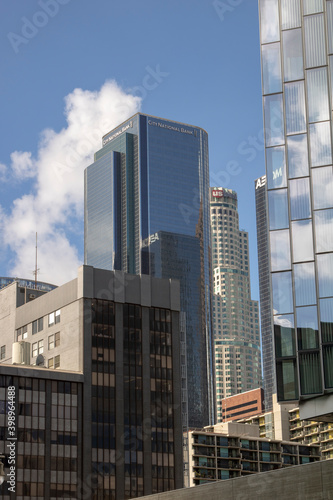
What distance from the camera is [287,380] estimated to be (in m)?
48.5

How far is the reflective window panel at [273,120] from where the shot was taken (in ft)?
171

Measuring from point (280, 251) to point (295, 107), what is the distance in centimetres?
826

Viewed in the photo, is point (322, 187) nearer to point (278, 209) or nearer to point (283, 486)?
point (278, 209)

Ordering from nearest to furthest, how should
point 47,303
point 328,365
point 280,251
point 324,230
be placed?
point 328,365 < point 324,230 < point 280,251 < point 47,303

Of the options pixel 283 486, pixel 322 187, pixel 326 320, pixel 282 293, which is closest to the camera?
pixel 283 486

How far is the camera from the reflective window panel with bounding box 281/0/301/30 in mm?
→ 52750

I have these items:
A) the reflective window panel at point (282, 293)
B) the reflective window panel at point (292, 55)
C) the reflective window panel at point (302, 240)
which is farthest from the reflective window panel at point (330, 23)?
the reflective window panel at point (282, 293)

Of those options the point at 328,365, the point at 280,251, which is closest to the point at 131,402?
the point at 280,251

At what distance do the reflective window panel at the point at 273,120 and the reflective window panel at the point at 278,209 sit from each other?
294 centimetres

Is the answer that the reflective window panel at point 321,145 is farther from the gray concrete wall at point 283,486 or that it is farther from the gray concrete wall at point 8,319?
the gray concrete wall at point 8,319

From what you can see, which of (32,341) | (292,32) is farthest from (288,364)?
(32,341)

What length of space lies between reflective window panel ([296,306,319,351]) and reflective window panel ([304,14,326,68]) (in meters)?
14.0

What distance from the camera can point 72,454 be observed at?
121 m

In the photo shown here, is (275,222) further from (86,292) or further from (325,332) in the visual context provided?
(86,292)
